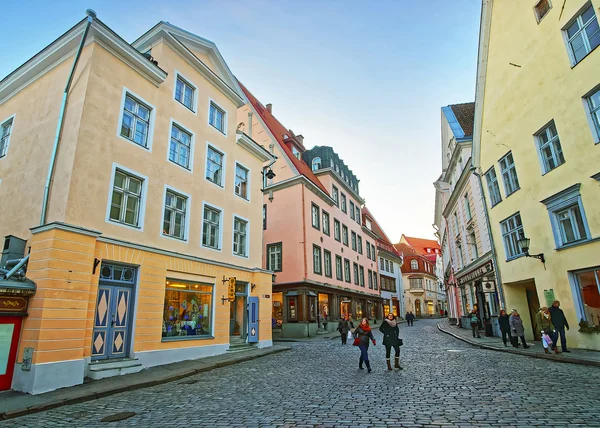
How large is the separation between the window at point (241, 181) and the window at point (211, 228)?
7.21ft

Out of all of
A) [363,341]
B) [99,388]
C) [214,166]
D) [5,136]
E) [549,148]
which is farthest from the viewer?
[214,166]

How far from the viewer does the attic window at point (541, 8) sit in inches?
581

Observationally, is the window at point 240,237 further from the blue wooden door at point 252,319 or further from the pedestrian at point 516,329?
the pedestrian at point 516,329

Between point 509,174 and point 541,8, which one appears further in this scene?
point 509,174

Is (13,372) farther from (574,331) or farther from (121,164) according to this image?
(574,331)

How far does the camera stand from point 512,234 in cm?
1825

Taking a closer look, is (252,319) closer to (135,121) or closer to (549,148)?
(135,121)

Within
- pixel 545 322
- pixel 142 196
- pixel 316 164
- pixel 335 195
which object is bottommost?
pixel 545 322

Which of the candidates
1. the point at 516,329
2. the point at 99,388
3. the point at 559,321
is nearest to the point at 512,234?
the point at 516,329

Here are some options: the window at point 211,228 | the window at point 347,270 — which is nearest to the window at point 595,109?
the window at point 211,228

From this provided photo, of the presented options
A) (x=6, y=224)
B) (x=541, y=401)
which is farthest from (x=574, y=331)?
(x=6, y=224)

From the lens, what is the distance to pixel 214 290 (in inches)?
627

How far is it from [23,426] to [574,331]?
55.3 feet

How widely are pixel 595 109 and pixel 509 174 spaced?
5.84m
